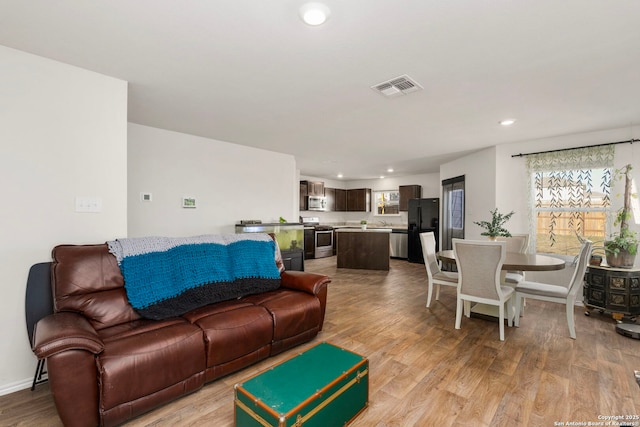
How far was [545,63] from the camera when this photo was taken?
85.1 inches

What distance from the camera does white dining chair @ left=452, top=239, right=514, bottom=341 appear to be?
2811mm

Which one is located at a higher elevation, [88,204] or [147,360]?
[88,204]

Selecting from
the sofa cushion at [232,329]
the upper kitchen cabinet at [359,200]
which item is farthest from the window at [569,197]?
the upper kitchen cabinet at [359,200]

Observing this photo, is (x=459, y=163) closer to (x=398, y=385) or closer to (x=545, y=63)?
(x=545, y=63)

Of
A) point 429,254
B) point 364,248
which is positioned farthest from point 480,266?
point 364,248

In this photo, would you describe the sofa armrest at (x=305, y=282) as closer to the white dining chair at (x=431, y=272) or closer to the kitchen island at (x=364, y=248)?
the white dining chair at (x=431, y=272)

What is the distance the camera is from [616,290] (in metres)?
3.29

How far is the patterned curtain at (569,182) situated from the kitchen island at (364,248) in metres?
2.68

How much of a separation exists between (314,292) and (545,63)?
2651 mm

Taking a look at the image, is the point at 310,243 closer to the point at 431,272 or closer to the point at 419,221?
the point at 419,221

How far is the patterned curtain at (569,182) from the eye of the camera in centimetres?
386

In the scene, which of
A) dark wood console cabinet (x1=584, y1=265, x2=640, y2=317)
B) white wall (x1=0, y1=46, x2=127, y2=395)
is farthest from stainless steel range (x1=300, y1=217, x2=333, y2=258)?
white wall (x1=0, y1=46, x2=127, y2=395)

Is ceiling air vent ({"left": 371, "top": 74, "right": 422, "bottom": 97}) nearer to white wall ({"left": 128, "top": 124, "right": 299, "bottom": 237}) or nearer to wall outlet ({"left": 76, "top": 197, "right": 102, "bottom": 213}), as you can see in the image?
wall outlet ({"left": 76, "top": 197, "right": 102, "bottom": 213})

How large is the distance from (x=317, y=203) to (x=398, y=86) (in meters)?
5.88
